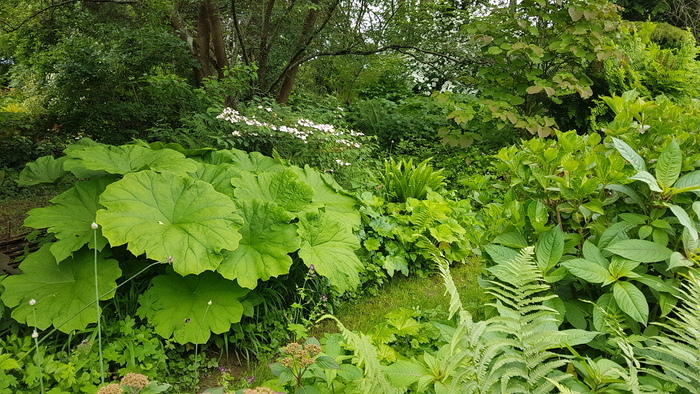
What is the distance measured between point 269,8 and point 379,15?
157cm

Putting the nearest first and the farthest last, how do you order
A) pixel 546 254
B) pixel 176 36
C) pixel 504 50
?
1. pixel 546 254
2. pixel 504 50
3. pixel 176 36

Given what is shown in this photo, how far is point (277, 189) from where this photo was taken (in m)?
2.51

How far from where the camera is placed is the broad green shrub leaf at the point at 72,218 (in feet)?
6.09

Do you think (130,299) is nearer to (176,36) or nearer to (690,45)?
(176,36)

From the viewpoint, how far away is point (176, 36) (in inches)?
203

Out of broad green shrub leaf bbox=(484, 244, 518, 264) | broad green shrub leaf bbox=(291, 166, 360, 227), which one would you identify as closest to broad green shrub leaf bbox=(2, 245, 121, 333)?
broad green shrub leaf bbox=(291, 166, 360, 227)

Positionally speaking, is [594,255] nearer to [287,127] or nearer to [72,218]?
[72,218]

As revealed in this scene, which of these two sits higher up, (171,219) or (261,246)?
(171,219)

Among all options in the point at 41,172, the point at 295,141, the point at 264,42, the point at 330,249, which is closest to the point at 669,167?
the point at 330,249

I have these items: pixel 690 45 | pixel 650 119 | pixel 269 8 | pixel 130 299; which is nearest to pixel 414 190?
pixel 650 119

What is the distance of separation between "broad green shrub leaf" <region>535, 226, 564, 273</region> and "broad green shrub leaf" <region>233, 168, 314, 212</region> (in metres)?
1.40

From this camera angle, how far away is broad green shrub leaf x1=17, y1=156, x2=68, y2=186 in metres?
2.25

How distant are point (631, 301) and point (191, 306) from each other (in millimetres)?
1773

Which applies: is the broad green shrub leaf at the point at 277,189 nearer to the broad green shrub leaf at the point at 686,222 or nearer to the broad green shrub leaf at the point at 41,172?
the broad green shrub leaf at the point at 41,172
